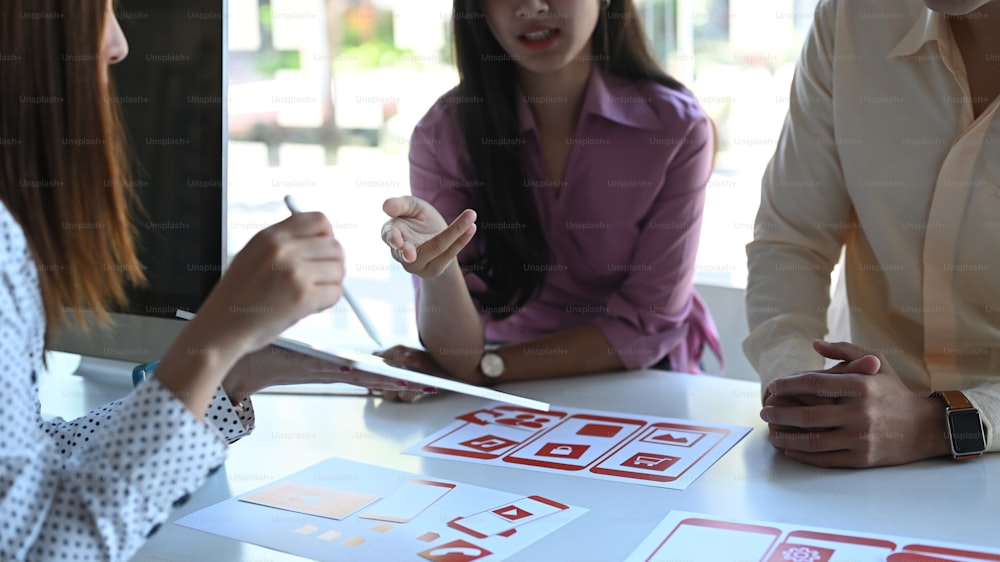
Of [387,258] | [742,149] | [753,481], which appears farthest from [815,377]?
[387,258]

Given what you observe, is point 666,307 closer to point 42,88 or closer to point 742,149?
point 42,88

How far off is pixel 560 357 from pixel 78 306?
2.61 ft

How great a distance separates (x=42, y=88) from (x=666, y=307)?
106 centimetres

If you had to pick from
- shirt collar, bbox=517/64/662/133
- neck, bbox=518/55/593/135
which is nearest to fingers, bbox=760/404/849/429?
shirt collar, bbox=517/64/662/133

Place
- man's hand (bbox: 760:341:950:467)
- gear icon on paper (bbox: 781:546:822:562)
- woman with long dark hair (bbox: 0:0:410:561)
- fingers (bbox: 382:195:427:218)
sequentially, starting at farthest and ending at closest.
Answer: fingers (bbox: 382:195:427:218), man's hand (bbox: 760:341:950:467), gear icon on paper (bbox: 781:546:822:562), woman with long dark hair (bbox: 0:0:410:561)

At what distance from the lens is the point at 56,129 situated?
94 centimetres

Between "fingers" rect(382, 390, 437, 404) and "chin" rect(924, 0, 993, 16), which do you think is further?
"fingers" rect(382, 390, 437, 404)

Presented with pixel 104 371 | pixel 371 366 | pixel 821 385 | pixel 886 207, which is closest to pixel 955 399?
pixel 821 385

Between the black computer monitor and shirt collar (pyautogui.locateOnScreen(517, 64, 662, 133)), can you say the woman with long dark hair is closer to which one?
the black computer monitor

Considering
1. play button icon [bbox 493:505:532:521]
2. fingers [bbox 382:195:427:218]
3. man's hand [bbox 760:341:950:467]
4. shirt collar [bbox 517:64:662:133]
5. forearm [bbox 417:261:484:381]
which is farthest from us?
shirt collar [bbox 517:64:662:133]

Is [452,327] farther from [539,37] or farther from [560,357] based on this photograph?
[539,37]

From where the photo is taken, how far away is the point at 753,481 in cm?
108

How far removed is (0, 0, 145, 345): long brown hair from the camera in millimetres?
923

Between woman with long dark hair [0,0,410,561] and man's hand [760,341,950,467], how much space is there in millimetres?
621
